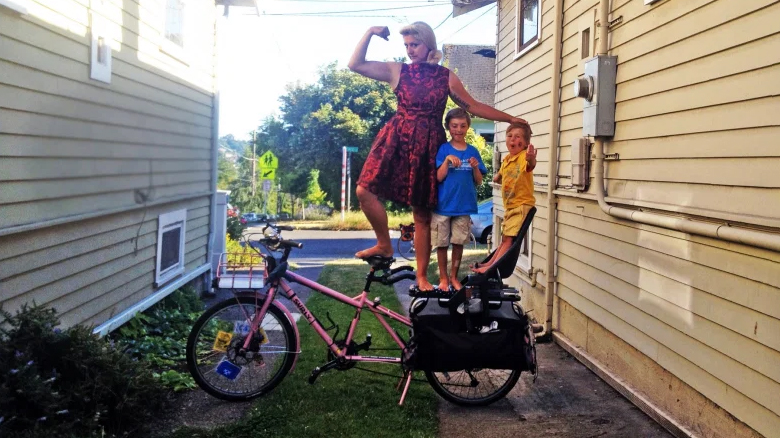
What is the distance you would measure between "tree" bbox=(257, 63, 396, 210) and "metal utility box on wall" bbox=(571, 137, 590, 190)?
23861mm

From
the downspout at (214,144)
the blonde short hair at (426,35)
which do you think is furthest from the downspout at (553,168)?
the downspout at (214,144)

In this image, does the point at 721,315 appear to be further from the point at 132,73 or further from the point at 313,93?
the point at 313,93

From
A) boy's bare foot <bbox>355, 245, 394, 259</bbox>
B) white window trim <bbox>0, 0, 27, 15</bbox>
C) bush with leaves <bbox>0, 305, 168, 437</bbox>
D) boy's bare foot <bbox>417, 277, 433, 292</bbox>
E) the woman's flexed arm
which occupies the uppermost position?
white window trim <bbox>0, 0, 27, 15</bbox>

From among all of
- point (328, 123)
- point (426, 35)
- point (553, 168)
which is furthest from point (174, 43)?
point (328, 123)

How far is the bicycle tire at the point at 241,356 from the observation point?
4.41 m

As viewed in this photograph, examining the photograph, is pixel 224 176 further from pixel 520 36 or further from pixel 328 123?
pixel 520 36

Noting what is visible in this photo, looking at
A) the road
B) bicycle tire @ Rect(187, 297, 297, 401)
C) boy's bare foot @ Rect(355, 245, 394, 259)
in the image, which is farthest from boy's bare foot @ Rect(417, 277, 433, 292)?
the road

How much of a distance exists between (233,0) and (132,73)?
137 inches

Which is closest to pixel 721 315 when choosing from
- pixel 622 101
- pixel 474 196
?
pixel 474 196

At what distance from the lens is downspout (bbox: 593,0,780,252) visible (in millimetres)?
3168

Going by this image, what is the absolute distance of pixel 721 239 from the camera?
3.55 m

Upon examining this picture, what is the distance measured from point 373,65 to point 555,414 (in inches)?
96.0

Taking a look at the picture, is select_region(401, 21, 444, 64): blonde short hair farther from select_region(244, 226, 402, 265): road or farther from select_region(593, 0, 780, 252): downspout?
select_region(244, 226, 402, 265): road

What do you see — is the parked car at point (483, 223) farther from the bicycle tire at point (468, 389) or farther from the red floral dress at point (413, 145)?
the red floral dress at point (413, 145)
